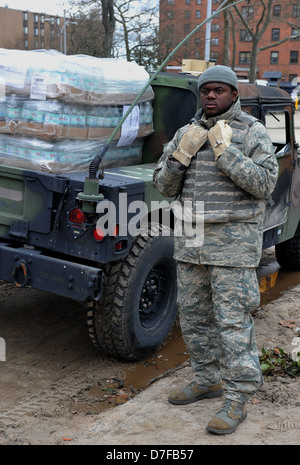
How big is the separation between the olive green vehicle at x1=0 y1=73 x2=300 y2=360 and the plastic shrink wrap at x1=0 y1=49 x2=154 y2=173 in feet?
0.50

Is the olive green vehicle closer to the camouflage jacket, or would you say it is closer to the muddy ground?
the muddy ground

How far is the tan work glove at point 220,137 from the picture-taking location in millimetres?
3051

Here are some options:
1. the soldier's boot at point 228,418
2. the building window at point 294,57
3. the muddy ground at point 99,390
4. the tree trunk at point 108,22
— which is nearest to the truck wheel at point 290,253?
the muddy ground at point 99,390

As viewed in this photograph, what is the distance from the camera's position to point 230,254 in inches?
125

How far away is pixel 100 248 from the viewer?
3.92 meters

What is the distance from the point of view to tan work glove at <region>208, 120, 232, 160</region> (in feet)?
10.0

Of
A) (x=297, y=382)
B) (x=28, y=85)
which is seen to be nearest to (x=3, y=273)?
(x=28, y=85)

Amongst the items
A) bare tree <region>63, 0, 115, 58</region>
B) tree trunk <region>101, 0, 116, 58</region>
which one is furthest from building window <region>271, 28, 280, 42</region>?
tree trunk <region>101, 0, 116, 58</region>

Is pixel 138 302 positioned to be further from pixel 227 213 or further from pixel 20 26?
pixel 20 26

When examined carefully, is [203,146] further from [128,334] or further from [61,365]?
[61,365]

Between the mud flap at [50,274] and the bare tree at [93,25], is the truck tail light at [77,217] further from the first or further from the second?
the bare tree at [93,25]

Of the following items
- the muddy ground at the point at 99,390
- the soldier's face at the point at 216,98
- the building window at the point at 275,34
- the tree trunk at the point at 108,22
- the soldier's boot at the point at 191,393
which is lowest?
the muddy ground at the point at 99,390

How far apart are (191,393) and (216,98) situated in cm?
167

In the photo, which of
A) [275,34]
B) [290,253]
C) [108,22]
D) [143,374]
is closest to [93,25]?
[108,22]
